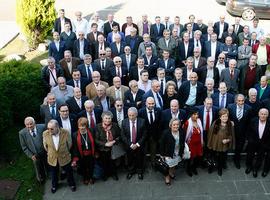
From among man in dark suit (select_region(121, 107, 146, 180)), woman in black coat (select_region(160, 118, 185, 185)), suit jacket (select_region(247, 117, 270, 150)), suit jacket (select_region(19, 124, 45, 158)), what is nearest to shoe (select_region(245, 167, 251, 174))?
suit jacket (select_region(247, 117, 270, 150))

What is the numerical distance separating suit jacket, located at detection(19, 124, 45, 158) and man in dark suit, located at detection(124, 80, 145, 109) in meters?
2.16

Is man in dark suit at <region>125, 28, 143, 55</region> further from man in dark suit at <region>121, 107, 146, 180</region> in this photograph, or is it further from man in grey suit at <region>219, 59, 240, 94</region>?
man in dark suit at <region>121, 107, 146, 180</region>

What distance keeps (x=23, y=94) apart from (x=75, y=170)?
8.09 feet

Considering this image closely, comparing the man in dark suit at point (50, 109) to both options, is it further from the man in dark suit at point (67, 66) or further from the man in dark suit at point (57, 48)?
the man in dark suit at point (57, 48)

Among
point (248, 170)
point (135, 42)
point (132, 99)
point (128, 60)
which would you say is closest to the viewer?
point (248, 170)

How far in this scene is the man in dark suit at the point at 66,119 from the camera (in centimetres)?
842

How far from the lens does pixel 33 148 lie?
830cm

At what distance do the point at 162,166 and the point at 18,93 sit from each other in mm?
4163

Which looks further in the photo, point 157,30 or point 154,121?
point 157,30

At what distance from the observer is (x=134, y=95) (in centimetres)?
955

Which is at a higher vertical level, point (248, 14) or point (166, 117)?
point (166, 117)

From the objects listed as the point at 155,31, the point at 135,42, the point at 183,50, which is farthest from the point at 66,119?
the point at 155,31

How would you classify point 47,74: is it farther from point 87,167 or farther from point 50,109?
point 87,167

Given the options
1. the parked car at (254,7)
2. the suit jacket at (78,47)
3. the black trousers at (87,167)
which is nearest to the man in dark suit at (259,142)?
the black trousers at (87,167)
